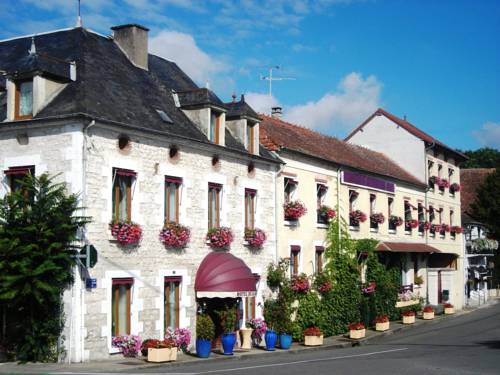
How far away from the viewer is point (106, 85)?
23.5 metres

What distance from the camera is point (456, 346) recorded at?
89.8 feet

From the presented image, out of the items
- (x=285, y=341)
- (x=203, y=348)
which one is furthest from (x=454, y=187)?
(x=203, y=348)

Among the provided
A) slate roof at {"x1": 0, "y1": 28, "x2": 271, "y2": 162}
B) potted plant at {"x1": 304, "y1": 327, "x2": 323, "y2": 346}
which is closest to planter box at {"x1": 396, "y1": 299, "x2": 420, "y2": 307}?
potted plant at {"x1": 304, "y1": 327, "x2": 323, "y2": 346}

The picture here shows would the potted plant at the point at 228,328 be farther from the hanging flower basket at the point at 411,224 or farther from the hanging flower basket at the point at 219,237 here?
the hanging flower basket at the point at 411,224

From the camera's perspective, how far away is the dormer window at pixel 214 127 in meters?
26.7

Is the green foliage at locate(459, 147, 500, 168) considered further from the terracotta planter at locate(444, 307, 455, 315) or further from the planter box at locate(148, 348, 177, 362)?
the planter box at locate(148, 348, 177, 362)

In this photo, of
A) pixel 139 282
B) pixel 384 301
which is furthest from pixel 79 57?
pixel 384 301

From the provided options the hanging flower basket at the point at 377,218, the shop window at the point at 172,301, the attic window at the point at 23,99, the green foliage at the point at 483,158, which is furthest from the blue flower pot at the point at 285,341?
the green foliage at the point at 483,158

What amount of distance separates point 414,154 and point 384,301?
11786 millimetres

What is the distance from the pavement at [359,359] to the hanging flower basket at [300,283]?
220 centimetres

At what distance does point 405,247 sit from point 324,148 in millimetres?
8229

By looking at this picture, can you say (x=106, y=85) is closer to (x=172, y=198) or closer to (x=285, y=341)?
(x=172, y=198)

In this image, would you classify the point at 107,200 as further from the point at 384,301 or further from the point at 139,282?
the point at 384,301

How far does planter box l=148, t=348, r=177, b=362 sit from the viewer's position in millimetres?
21453
